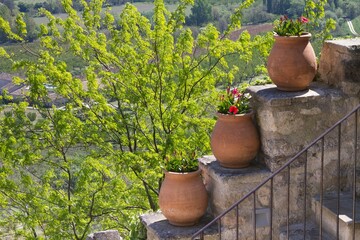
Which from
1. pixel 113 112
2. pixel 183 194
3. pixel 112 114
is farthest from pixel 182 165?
pixel 112 114

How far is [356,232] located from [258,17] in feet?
165

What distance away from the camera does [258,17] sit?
5334 centimetres

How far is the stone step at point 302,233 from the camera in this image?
14.5ft

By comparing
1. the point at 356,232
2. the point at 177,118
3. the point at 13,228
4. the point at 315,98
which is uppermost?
the point at 315,98

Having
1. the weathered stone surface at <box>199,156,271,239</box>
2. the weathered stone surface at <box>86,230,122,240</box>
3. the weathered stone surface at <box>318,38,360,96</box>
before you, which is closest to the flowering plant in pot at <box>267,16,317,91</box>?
the weathered stone surface at <box>318,38,360,96</box>

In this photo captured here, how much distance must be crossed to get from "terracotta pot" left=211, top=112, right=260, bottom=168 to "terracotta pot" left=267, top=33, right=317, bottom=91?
0.37m

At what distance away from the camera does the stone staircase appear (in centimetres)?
466

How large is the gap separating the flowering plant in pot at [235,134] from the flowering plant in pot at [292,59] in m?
0.31

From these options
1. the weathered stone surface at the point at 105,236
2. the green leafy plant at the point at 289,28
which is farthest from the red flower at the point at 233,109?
the weathered stone surface at the point at 105,236

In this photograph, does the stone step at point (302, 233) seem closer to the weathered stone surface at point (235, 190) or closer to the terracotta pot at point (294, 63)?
the weathered stone surface at point (235, 190)

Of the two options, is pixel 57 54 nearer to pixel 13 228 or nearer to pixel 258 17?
pixel 13 228

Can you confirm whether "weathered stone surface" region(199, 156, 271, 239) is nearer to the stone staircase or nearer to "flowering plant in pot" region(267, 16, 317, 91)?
the stone staircase

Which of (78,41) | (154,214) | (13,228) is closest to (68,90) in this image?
(78,41)

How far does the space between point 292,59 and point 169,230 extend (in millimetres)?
1534
